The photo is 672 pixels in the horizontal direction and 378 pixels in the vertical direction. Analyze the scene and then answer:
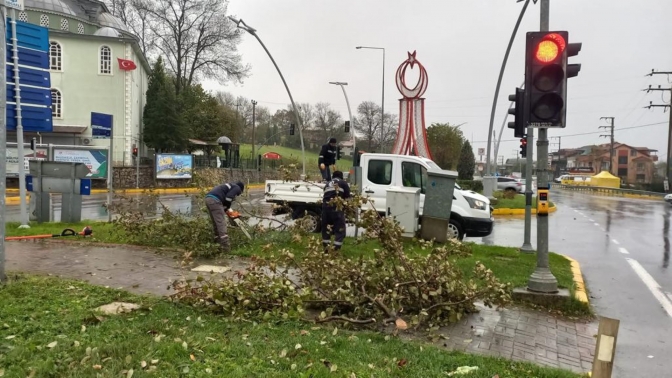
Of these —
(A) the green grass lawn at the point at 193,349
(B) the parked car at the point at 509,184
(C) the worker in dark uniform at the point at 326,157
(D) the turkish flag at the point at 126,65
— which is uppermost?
(D) the turkish flag at the point at 126,65

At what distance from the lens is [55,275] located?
7258mm

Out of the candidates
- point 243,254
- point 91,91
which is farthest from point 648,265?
point 91,91

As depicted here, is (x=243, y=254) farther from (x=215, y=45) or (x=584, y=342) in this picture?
(x=215, y=45)

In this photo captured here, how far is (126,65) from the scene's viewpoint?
132 ft

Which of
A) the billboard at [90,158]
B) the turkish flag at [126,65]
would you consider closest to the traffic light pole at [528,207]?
the billboard at [90,158]

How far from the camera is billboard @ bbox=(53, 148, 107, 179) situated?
28047 mm

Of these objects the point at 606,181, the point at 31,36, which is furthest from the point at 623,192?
the point at 31,36

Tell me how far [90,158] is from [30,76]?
59.5 ft

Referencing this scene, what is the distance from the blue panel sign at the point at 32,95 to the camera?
39.8 feet

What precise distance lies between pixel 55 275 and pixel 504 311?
244 inches

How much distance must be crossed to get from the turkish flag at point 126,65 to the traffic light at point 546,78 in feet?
129

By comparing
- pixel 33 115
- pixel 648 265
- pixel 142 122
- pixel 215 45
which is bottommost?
pixel 648 265

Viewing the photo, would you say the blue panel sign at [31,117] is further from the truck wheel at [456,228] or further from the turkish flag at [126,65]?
the turkish flag at [126,65]

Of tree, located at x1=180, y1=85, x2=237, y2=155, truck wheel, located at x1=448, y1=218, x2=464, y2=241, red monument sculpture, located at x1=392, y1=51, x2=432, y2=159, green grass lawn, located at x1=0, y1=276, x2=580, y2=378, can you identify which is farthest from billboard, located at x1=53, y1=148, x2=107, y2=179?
green grass lawn, located at x1=0, y1=276, x2=580, y2=378
